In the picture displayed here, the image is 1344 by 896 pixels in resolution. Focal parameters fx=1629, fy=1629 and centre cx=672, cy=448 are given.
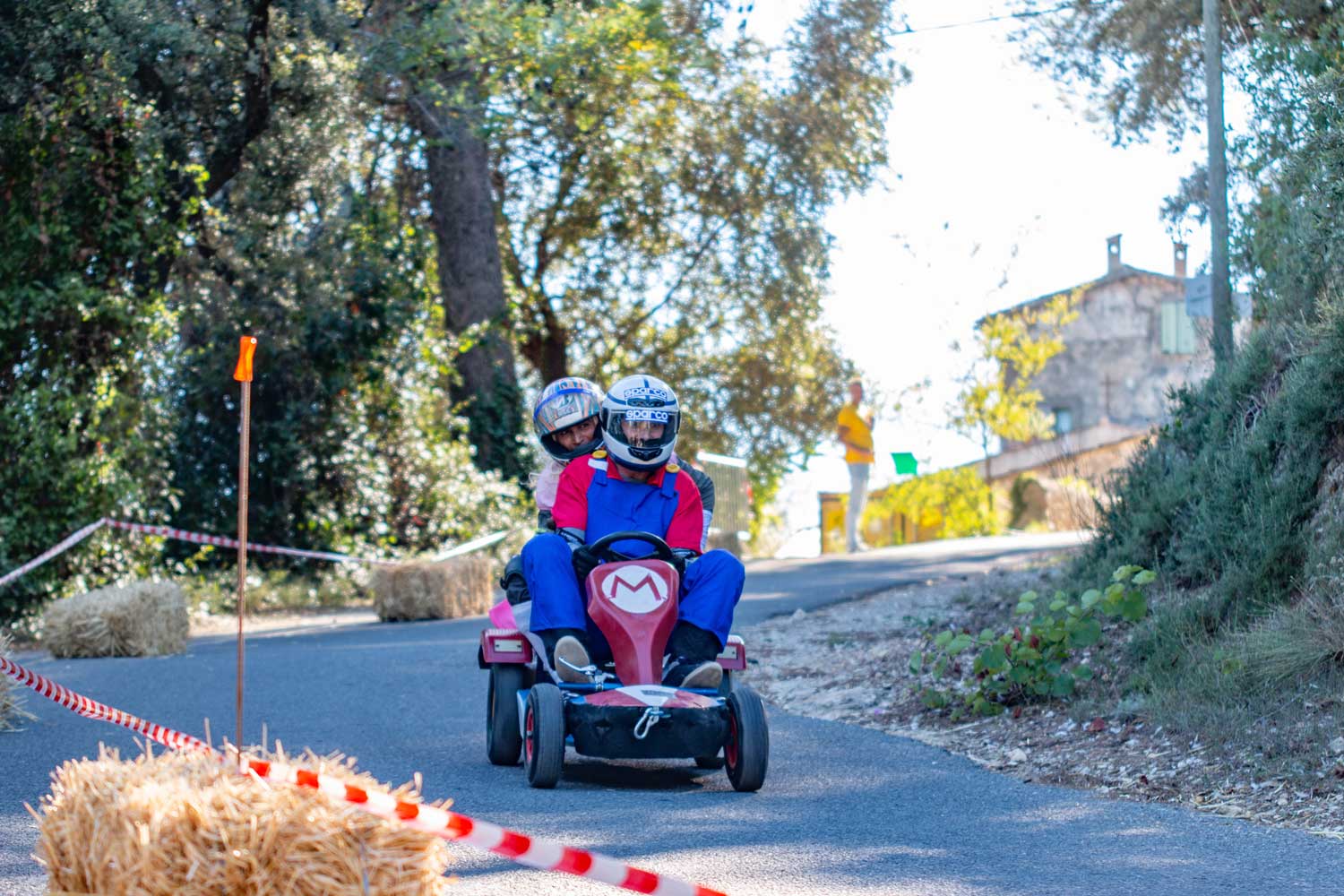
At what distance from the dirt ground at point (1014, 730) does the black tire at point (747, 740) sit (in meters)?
1.34

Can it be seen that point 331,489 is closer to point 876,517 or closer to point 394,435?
point 394,435

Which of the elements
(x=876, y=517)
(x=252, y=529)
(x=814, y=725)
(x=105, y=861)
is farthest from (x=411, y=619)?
(x=876, y=517)

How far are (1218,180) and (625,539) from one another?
7.70m

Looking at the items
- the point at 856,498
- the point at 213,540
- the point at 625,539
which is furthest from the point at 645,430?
the point at 856,498

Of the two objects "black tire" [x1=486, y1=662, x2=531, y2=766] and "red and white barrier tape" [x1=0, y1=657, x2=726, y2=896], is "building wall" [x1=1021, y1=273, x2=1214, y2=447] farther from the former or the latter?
"red and white barrier tape" [x1=0, y1=657, x2=726, y2=896]

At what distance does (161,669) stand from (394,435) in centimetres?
809

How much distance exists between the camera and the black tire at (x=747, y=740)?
21.7ft

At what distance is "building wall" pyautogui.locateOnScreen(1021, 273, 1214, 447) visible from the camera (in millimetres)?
58312

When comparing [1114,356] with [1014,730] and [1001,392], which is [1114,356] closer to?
[1001,392]

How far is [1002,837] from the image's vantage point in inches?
230

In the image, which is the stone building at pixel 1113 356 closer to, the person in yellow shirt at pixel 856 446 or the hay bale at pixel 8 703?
the person in yellow shirt at pixel 856 446

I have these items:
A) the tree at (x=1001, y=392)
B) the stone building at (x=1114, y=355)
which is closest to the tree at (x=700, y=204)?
the tree at (x=1001, y=392)

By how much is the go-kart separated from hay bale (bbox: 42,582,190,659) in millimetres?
6343

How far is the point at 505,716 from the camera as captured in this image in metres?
7.27
